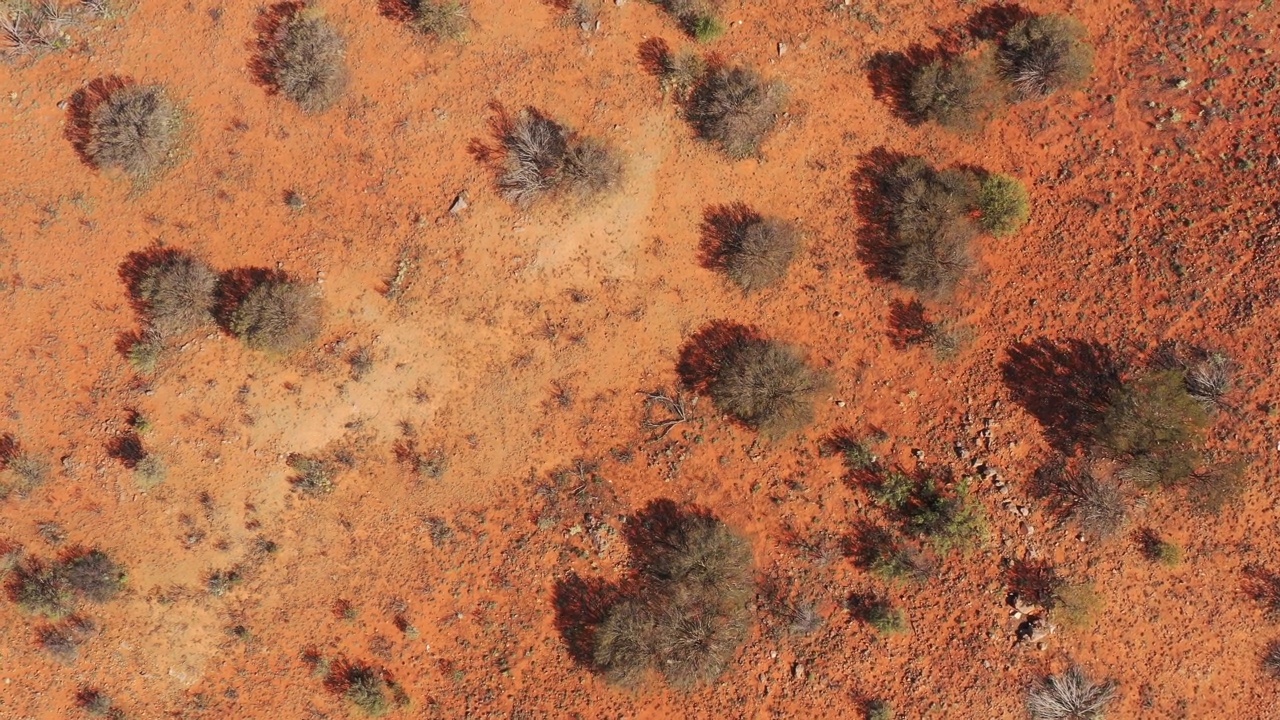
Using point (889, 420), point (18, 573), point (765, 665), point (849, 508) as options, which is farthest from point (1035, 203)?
point (18, 573)

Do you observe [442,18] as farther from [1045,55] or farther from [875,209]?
[1045,55]

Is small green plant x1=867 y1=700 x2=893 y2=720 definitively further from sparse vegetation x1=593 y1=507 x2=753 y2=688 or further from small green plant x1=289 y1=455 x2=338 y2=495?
small green plant x1=289 y1=455 x2=338 y2=495

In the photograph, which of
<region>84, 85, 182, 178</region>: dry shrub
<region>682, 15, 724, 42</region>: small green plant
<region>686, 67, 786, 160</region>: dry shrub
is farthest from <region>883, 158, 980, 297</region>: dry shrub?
<region>84, 85, 182, 178</region>: dry shrub

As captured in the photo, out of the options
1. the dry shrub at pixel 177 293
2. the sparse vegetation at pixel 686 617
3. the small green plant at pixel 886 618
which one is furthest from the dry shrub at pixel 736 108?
the dry shrub at pixel 177 293

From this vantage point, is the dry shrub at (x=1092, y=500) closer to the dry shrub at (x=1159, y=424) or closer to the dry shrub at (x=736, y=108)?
the dry shrub at (x=1159, y=424)

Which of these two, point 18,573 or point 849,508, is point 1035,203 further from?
point 18,573

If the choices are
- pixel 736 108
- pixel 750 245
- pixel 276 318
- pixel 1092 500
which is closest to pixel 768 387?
pixel 750 245
